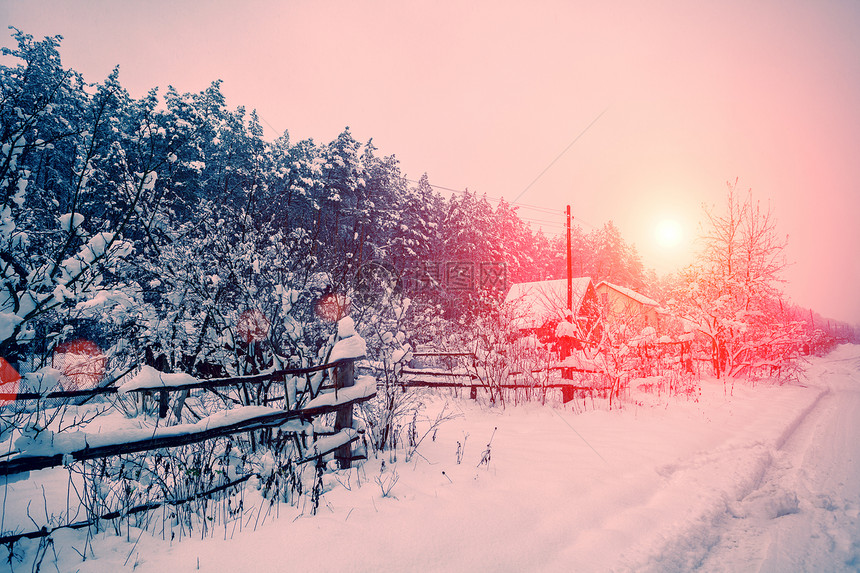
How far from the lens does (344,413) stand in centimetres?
467

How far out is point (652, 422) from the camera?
733 cm

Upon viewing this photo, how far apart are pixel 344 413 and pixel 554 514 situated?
2624 millimetres

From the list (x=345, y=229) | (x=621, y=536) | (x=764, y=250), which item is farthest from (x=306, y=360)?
(x=345, y=229)

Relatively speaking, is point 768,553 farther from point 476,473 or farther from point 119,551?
point 119,551

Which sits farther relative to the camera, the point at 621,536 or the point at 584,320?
the point at 584,320

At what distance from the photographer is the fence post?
→ 15.1 feet

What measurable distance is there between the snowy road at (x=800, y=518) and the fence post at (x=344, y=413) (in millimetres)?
3774

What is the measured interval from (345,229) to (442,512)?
29.2 metres

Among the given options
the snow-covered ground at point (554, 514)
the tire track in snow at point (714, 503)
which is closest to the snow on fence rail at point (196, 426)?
the snow-covered ground at point (554, 514)

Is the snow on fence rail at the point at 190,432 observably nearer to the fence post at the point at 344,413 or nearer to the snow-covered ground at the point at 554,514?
the fence post at the point at 344,413

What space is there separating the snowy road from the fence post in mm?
3774

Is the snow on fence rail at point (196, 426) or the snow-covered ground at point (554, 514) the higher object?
the snow on fence rail at point (196, 426)

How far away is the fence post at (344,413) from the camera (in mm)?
4613

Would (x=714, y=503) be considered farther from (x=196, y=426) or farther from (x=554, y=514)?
(x=196, y=426)
